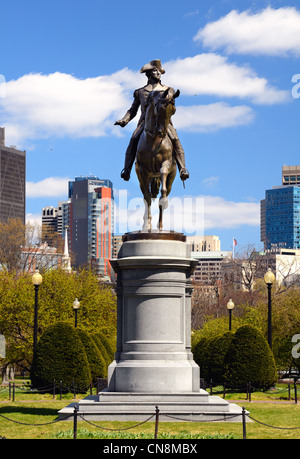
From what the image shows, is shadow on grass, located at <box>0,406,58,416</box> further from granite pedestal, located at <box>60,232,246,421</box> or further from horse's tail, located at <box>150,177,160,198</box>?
horse's tail, located at <box>150,177,160,198</box>

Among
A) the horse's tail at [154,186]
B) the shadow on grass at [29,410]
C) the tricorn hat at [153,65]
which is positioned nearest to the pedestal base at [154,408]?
the shadow on grass at [29,410]

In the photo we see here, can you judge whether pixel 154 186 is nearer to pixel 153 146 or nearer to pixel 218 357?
pixel 153 146

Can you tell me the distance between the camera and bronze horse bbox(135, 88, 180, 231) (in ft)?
64.8

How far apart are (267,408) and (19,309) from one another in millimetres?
21303

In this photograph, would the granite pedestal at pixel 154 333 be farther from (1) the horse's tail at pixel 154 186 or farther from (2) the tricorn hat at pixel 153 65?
(2) the tricorn hat at pixel 153 65

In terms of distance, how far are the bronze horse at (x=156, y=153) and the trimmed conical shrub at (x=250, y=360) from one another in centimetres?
1035

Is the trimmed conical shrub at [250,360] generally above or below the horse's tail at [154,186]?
below

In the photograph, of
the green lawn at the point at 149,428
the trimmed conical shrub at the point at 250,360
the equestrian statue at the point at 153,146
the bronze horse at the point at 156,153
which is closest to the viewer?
the green lawn at the point at 149,428

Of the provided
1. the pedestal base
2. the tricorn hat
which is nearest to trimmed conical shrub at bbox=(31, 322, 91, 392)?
the pedestal base

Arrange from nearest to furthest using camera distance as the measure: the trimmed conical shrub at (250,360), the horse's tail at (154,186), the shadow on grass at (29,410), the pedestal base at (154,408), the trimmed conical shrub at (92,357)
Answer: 1. the pedestal base at (154,408)
2. the shadow on grass at (29,410)
3. the horse's tail at (154,186)
4. the trimmed conical shrub at (250,360)
5. the trimmed conical shrub at (92,357)

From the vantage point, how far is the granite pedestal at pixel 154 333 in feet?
61.8

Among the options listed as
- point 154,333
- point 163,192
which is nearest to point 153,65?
point 163,192
